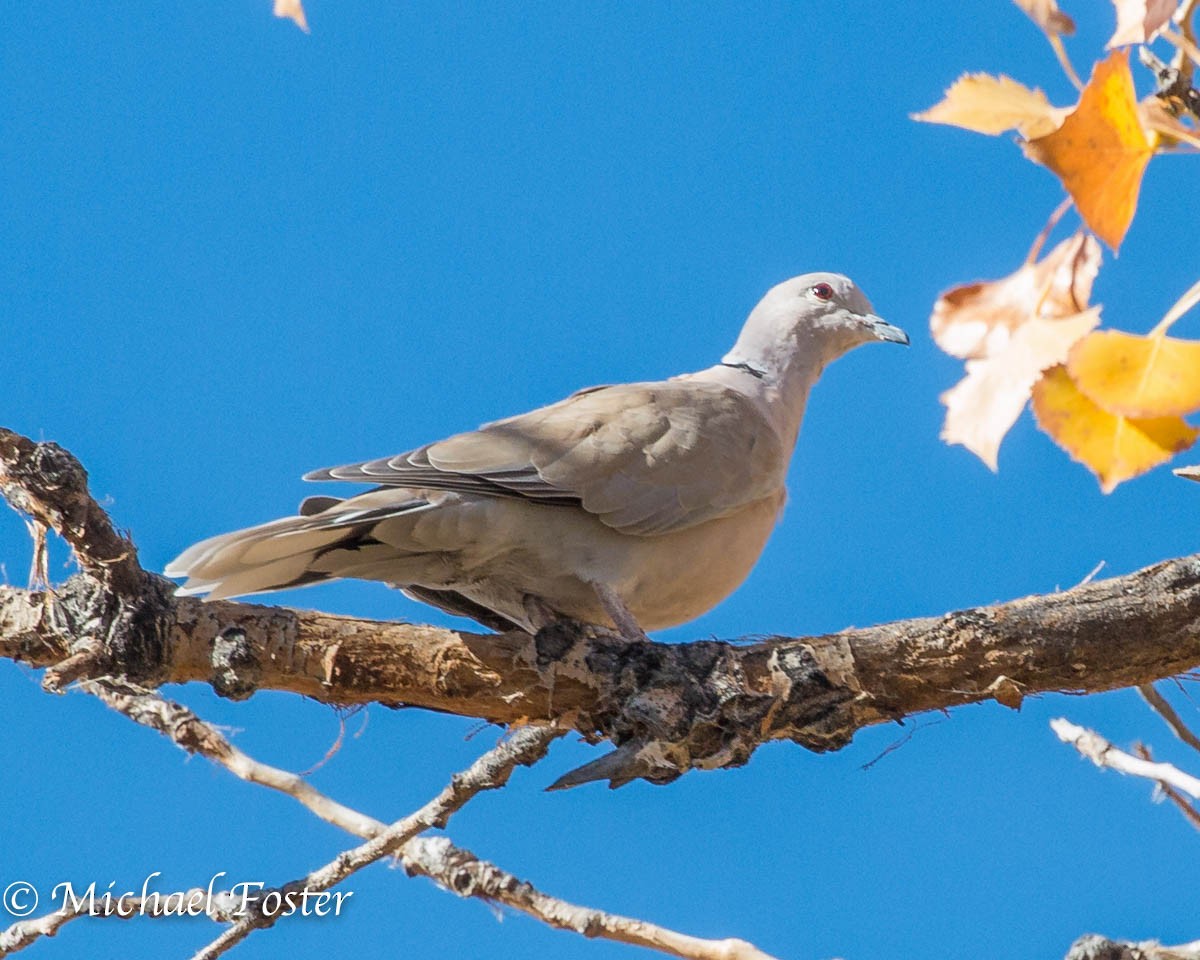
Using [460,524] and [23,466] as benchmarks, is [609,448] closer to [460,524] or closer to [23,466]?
[460,524]

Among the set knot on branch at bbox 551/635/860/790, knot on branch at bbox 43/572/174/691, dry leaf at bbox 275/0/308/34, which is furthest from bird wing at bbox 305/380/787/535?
dry leaf at bbox 275/0/308/34

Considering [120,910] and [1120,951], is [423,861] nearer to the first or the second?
[120,910]

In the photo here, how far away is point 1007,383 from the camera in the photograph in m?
1.02

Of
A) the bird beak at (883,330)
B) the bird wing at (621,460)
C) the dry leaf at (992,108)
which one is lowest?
the dry leaf at (992,108)

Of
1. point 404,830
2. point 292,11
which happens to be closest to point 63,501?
point 404,830

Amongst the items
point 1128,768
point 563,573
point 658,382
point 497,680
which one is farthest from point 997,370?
point 658,382

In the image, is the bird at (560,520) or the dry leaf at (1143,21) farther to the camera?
the bird at (560,520)

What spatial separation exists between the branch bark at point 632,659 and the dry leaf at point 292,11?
172cm

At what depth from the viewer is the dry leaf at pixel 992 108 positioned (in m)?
1.01

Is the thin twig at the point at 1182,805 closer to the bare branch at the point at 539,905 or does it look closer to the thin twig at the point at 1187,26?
the bare branch at the point at 539,905

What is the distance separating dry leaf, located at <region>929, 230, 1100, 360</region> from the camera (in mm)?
1102

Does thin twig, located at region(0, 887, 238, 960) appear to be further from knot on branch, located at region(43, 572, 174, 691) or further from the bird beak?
the bird beak

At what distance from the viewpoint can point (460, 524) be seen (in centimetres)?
351

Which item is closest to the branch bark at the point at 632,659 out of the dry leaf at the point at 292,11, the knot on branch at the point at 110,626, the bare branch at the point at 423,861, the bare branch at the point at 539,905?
the knot on branch at the point at 110,626
